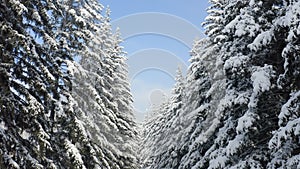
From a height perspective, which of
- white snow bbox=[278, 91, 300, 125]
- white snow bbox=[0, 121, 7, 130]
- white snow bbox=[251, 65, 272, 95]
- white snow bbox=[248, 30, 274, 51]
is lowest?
white snow bbox=[0, 121, 7, 130]

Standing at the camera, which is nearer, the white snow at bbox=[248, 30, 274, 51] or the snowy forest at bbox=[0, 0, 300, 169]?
the snowy forest at bbox=[0, 0, 300, 169]

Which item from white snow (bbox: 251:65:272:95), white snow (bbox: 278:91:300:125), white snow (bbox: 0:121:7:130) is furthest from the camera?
white snow (bbox: 251:65:272:95)

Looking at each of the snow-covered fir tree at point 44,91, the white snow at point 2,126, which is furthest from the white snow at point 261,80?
the white snow at point 2,126

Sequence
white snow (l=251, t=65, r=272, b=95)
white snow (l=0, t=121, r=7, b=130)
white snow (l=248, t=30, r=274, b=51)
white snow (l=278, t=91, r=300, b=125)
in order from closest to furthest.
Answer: white snow (l=278, t=91, r=300, b=125) < white snow (l=0, t=121, r=7, b=130) < white snow (l=251, t=65, r=272, b=95) < white snow (l=248, t=30, r=274, b=51)

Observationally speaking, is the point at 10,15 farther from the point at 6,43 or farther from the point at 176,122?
the point at 176,122

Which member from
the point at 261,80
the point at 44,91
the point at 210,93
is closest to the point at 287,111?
the point at 261,80

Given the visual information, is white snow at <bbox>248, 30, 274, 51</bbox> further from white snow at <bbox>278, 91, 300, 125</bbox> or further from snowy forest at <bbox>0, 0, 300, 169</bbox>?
white snow at <bbox>278, 91, 300, 125</bbox>

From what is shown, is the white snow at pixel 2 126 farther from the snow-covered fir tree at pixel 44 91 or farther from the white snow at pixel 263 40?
the white snow at pixel 263 40

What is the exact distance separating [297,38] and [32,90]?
759 cm

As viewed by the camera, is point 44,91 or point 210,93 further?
point 210,93

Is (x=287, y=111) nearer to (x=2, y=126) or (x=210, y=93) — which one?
(x=210, y=93)

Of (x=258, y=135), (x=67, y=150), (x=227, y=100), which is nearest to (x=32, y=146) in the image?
Answer: (x=67, y=150)

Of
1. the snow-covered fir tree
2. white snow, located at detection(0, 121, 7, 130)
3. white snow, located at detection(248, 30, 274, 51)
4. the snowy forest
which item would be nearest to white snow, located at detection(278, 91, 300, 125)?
the snowy forest

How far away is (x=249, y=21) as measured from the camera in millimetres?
10961
